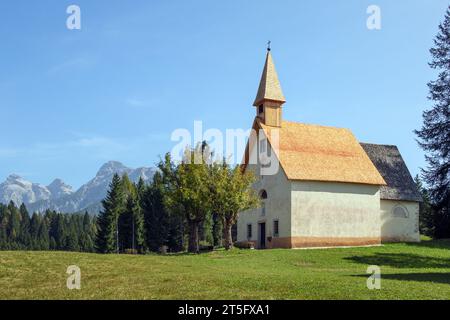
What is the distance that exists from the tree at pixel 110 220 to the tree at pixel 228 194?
45556 millimetres

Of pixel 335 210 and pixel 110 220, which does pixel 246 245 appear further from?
pixel 110 220

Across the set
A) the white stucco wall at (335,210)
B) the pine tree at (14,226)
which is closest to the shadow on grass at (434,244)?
the white stucco wall at (335,210)

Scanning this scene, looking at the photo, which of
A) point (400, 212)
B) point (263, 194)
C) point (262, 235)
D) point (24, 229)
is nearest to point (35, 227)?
point (24, 229)

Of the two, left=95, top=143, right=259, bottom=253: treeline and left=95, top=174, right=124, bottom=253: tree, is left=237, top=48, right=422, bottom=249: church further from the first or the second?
left=95, top=174, right=124, bottom=253: tree

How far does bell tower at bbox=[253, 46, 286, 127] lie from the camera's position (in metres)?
54.7

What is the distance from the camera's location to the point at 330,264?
122 ft

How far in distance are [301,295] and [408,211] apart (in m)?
41.2

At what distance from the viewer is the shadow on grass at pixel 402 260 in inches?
1495

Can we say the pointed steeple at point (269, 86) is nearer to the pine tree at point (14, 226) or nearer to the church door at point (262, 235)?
the church door at point (262, 235)

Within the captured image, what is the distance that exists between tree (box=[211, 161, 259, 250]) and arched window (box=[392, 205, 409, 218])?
52.4 ft
